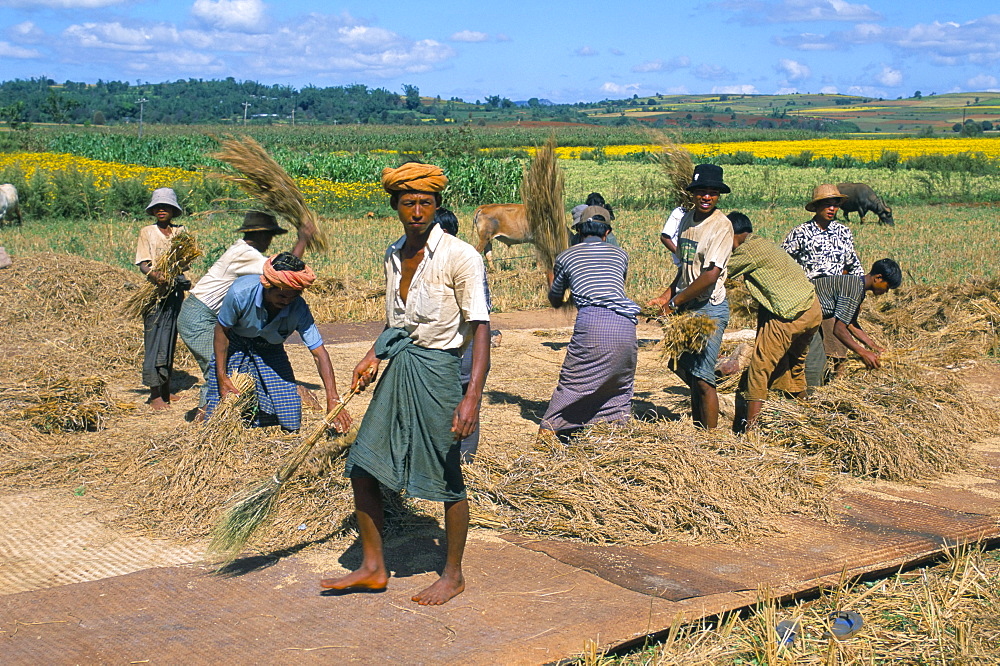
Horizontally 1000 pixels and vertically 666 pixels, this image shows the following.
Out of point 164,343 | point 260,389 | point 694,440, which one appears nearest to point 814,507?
point 694,440

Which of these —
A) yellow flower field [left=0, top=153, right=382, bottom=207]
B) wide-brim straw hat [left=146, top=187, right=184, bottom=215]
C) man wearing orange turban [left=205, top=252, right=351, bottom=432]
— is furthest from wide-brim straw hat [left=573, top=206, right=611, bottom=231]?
yellow flower field [left=0, top=153, right=382, bottom=207]

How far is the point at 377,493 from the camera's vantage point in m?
3.84

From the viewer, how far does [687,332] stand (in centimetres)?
557

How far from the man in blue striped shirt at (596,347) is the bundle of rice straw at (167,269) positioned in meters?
2.60

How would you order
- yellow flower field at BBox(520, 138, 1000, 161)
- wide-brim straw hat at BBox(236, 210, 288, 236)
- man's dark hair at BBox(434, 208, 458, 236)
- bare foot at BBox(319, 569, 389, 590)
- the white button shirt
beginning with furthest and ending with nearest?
yellow flower field at BBox(520, 138, 1000, 161), man's dark hair at BBox(434, 208, 458, 236), wide-brim straw hat at BBox(236, 210, 288, 236), bare foot at BBox(319, 569, 389, 590), the white button shirt

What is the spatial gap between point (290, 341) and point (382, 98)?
148 m

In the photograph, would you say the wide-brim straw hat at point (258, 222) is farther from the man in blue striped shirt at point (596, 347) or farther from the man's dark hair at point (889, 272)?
the man's dark hair at point (889, 272)

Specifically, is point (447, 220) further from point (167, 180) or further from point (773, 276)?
point (167, 180)

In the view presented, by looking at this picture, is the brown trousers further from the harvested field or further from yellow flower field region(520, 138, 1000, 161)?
yellow flower field region(520, 138, 1000, 161)

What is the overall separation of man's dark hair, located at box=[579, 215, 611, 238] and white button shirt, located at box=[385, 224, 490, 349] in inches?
74.9

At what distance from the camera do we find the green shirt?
5.81 meters

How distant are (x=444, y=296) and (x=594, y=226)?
2.04 metres

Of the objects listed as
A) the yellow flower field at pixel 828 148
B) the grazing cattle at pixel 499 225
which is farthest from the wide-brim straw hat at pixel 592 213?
the yellow flower field at pixel 828 148

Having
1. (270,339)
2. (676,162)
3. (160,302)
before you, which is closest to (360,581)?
(270,339)
